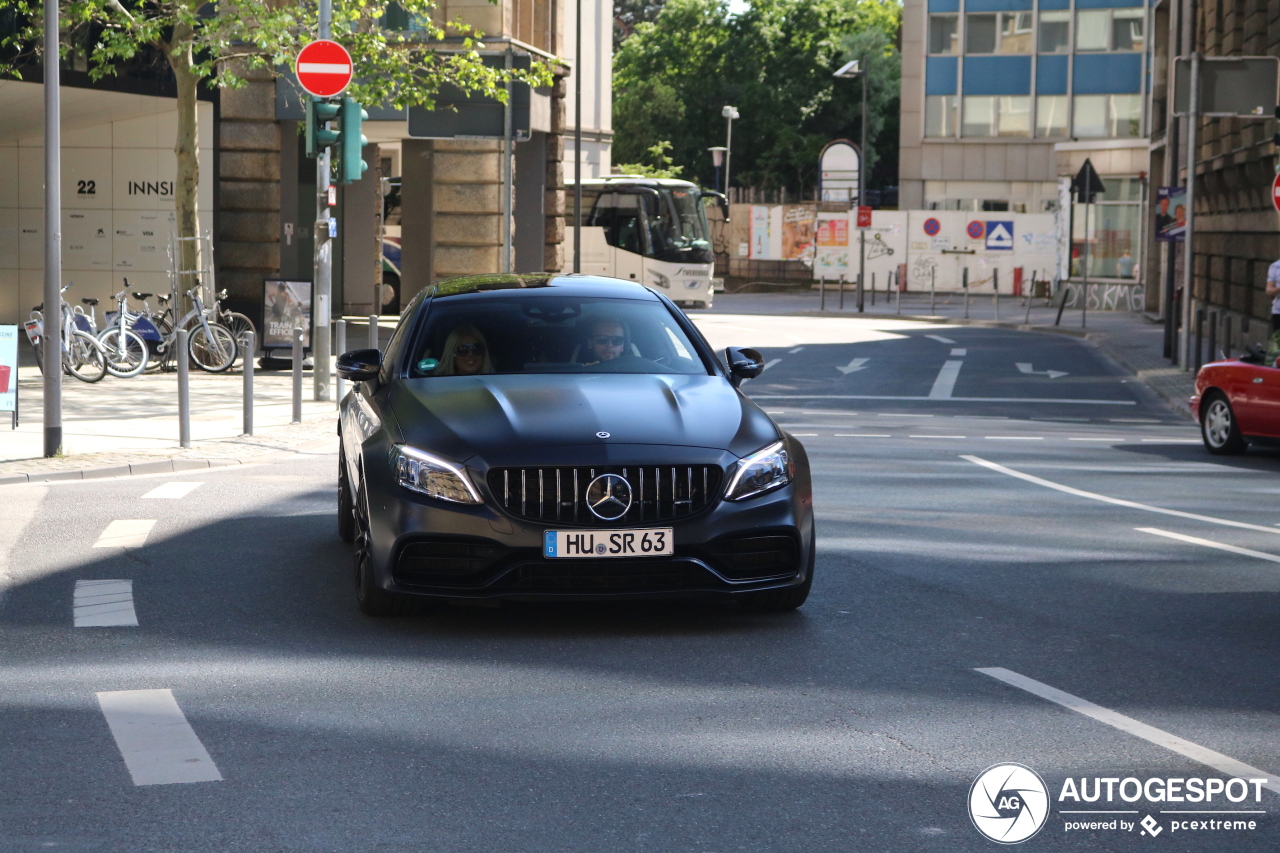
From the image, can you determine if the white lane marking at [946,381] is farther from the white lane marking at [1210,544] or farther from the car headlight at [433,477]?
the car headlight at [433,477]

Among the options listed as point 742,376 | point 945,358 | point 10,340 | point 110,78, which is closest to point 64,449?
point 10,340

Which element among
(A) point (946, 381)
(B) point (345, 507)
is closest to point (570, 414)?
(B) point (345, 507)

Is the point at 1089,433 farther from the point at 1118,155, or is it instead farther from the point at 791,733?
the point at 1118,155

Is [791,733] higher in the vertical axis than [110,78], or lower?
lower

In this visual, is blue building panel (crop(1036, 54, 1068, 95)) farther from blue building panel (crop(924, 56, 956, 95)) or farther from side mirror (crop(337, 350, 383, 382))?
side mirror (crop(337, 350, 383, 382))

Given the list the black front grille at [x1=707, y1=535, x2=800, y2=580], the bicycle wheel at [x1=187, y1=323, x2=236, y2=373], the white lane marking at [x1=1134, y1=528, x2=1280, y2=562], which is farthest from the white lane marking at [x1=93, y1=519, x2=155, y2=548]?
the bicycle wheel at [x1=187, y1=323, x2=236, y2=373]

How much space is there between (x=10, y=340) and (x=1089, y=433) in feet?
34.3

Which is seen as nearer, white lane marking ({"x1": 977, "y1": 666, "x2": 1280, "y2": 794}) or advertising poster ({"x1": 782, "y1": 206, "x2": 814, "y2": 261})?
white lane marking ({"x1": 977, "y1": 666, "x2": 1280, "y2": 794})

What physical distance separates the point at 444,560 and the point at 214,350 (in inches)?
637

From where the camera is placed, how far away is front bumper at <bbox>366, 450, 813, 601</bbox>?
6.80 metres

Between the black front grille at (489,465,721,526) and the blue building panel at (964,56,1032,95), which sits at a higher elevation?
the blue building panel at (964,56,1032,95)

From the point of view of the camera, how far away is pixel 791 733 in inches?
218

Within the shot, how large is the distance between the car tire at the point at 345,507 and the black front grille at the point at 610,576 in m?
2.58

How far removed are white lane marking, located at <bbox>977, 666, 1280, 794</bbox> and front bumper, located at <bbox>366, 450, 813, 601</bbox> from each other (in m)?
1.06
